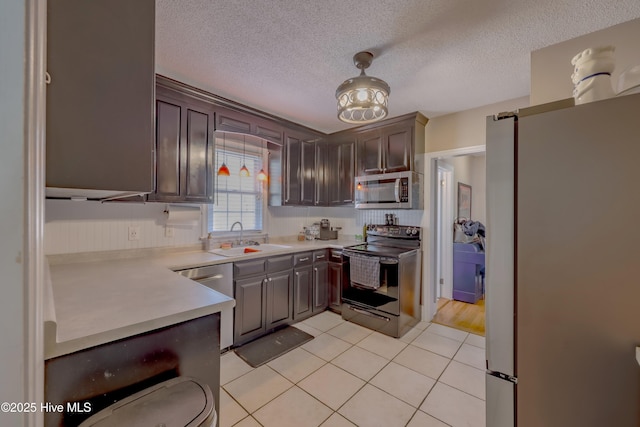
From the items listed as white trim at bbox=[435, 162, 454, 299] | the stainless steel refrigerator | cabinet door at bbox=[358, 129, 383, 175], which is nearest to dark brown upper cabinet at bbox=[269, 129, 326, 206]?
cabinet door at bbox=[358, 129, 383, 175]

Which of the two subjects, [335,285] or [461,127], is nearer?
[461,127]

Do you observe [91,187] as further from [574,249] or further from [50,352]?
[574,249]

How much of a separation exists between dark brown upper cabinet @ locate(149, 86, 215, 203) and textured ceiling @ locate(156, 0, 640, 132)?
24 centimetres

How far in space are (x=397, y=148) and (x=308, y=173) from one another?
1.26m

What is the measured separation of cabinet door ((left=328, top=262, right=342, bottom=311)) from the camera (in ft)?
10.9

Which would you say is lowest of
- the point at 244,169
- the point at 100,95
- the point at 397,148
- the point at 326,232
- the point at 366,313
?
the point at 366,313

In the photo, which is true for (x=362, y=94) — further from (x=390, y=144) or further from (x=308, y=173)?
(x=308, y=173)

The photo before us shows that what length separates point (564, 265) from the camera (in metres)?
0.87

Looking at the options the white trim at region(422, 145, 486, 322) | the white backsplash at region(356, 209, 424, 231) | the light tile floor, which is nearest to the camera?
the light tile floor

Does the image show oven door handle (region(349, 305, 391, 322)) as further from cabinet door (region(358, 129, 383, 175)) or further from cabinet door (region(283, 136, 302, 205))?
cabinet door (region(358, 129, 383, 175))

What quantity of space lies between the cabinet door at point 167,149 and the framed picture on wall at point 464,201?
4277 mm

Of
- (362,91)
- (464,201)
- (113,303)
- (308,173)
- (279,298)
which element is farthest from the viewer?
(464,201)

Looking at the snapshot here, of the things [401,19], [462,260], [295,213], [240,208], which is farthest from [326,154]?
[462,260]

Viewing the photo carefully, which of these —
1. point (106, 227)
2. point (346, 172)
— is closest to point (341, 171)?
point (346, 172)
